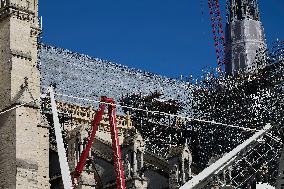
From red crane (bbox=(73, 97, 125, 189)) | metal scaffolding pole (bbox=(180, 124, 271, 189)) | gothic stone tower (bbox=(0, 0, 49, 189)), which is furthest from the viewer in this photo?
gothic stone tower (bbox=(0, 0, 49, 189))

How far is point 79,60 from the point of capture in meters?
47.9

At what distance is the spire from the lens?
70.2 m

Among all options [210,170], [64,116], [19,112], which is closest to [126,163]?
[64,116]

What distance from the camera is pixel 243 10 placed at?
70.4 meters

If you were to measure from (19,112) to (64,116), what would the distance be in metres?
10.1

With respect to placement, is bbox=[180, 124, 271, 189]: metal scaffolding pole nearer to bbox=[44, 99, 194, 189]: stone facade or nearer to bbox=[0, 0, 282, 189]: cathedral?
bbox=[0, 0, 282, 189]: cathedral

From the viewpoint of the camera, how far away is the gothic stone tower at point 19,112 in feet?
88.1

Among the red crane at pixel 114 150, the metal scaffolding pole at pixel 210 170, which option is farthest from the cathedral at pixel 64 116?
the metal scaffolding pole at pixel 210 170

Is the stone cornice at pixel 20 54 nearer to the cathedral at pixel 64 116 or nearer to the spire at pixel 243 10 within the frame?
the cathedral at pixel 64 116

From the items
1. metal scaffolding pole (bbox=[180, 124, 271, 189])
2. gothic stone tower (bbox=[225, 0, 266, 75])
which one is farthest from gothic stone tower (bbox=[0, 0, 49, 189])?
gothic stone tower (bbox=[225, 0, 266, 75])

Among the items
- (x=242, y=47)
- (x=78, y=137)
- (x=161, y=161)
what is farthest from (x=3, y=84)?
(x=242, y=47)

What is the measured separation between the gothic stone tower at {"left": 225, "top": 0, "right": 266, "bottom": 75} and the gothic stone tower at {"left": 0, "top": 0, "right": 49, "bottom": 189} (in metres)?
38.3

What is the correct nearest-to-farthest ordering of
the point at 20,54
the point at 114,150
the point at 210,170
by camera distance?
the point at 210,170
the point at 114,150
the point at 20,54

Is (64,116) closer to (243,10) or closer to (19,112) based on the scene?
(19,112)
